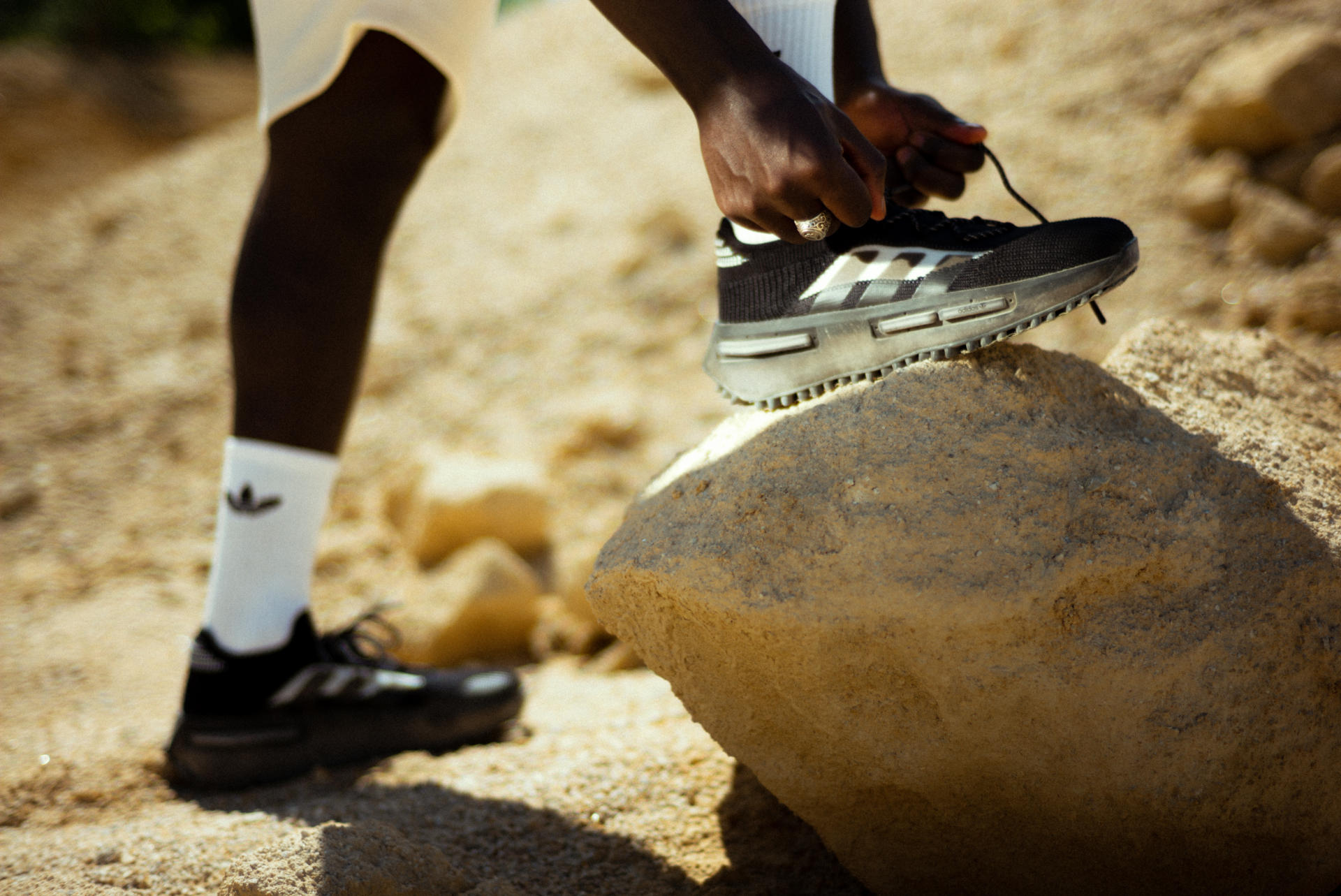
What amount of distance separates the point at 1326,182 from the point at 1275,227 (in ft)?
0.54

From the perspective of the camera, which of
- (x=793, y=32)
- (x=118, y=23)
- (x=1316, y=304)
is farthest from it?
(x=118, y=23)

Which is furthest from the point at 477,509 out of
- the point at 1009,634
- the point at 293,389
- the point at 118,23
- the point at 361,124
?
the point at 118,23

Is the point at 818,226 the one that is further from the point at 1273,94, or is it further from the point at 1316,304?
the point at 1273,94

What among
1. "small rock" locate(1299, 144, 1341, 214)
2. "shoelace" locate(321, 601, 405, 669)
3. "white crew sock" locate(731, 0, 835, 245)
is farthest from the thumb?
"small rock" locate(1299, 144, 1341, 214)

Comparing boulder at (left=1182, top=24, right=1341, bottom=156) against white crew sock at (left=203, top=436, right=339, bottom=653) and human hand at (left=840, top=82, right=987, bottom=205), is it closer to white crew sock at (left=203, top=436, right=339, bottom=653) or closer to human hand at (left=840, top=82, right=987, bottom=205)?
human hand at (left=840, top=82, right=987, bottom=205)

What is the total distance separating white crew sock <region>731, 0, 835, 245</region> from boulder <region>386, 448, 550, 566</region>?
1554mm

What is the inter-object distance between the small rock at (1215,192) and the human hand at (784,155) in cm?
214

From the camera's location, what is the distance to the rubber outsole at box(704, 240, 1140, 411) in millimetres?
1000

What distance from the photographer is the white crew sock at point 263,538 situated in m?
1.41

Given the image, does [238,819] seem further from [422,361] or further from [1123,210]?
[1123,210]

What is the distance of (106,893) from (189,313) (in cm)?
323

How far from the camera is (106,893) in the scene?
3.57 feet

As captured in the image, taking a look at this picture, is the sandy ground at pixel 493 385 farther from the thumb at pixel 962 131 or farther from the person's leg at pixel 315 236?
the thumb at pixel 962 131

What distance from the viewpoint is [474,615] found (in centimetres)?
231
